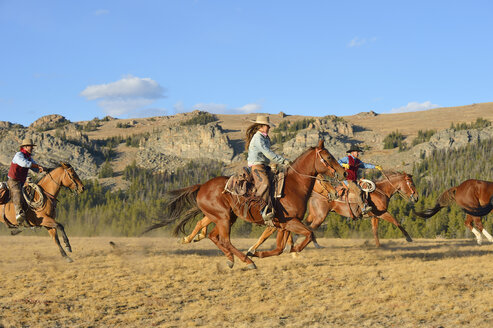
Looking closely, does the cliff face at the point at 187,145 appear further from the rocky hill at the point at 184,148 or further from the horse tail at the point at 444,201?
the horse tail at the point at 444,201

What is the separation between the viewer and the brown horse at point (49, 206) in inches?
569

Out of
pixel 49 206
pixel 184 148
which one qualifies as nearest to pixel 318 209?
pixel 49 206

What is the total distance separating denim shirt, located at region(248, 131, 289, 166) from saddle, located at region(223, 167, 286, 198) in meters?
0.35

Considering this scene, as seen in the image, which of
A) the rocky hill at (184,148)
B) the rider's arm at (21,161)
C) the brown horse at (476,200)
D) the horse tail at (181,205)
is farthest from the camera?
the rocky hill at (184,148)

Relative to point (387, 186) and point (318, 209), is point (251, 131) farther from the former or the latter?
point (387, 186)

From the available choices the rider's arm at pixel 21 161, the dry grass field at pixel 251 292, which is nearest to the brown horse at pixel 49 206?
the rider's arm at pixel 21 161

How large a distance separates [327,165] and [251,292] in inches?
131

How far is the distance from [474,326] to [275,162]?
542 cm

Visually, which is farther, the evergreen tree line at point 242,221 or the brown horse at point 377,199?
the evergreen tree line at point 242,221

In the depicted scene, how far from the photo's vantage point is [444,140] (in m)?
160

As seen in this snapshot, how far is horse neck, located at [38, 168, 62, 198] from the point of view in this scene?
48.7ft

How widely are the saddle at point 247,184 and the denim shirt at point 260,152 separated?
0.35 meters

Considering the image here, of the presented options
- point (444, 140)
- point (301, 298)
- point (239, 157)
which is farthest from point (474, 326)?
point (239, 157)

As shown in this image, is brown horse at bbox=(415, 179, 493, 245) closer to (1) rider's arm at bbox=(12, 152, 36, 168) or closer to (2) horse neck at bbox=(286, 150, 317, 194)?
(2) horse neck at bbox=(286, 150, 317, 194)
